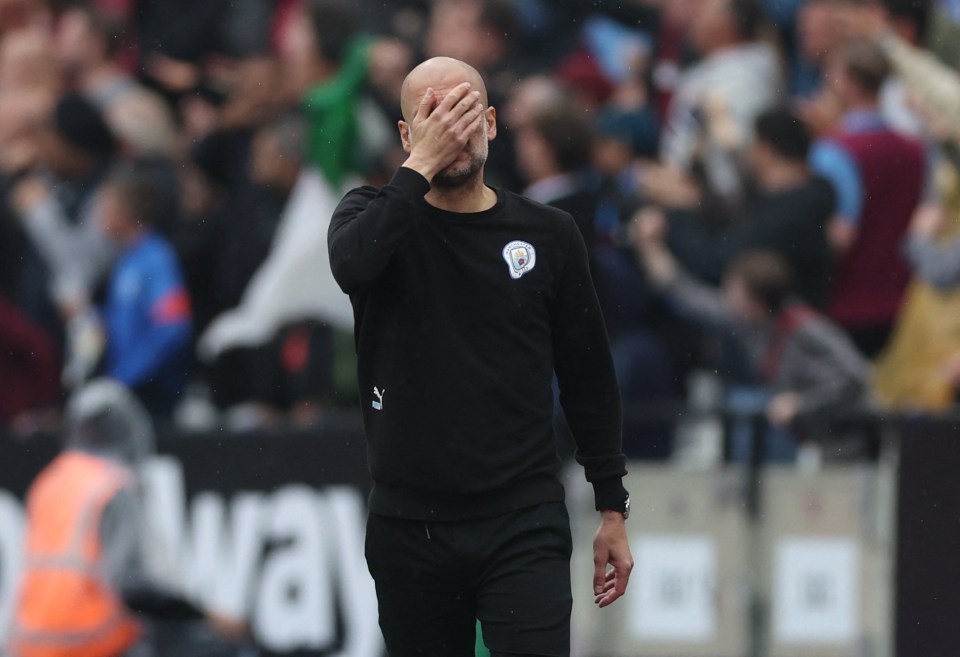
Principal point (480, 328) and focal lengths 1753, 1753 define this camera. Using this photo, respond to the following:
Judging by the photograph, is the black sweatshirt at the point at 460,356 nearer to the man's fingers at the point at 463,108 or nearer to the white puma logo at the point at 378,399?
the white puma logo at the point at 378,399

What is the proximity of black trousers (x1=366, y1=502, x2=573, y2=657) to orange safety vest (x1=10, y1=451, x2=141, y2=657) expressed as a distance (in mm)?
3860

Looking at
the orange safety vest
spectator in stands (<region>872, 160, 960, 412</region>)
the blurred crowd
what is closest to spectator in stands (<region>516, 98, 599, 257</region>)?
the blurred crowd

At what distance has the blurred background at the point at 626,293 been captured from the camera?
874 cm

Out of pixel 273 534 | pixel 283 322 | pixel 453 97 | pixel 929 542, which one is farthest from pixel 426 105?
pixel 273 534

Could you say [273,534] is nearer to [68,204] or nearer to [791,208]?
[68,204]

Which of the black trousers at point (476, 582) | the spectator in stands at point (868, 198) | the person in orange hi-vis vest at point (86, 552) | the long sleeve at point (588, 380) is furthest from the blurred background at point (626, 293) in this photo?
the black trousers at point (476, 582)

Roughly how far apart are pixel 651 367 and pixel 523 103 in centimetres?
156

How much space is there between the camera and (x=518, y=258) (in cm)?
467

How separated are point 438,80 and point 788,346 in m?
4.54

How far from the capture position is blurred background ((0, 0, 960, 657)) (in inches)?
344

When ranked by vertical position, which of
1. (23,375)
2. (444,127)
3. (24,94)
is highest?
(24,94)

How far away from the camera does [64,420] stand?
1029 centimetres

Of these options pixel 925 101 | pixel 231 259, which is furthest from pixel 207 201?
pixel 925 101

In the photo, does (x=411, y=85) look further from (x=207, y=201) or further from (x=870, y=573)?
(x=207, y=201)
